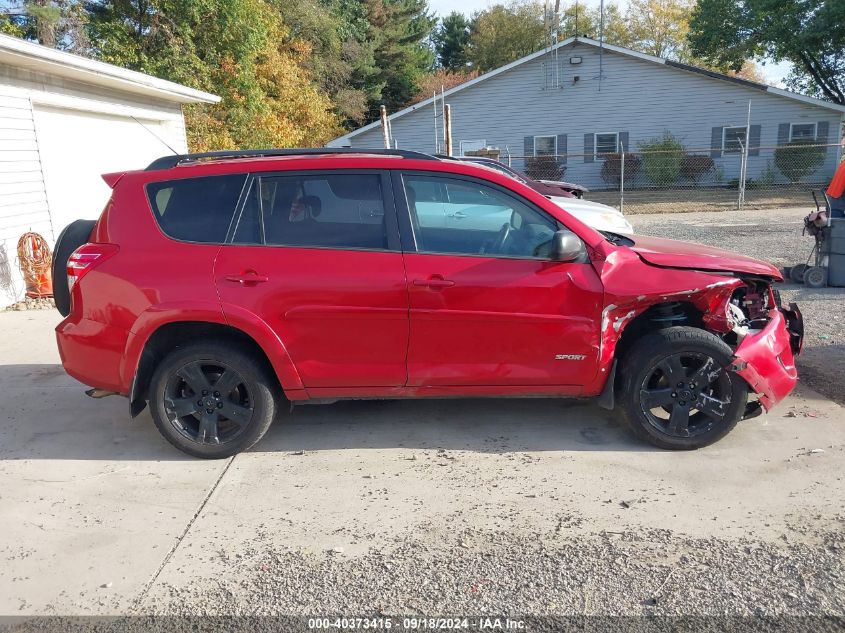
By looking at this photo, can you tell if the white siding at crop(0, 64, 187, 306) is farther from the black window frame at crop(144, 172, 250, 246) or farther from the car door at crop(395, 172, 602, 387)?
the car door at crop(395, 172, 602, 387)

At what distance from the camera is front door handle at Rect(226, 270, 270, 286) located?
4160 mm

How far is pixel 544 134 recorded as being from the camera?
2770 cm

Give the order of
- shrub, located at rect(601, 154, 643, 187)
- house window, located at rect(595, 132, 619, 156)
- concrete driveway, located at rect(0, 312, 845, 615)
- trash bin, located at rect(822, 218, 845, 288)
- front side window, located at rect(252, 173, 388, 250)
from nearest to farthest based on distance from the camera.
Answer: concrete driveway, located at rect(0, 312, 845, 615) → front side window, located at rect(252, 173, 388, 250) → trash bin, located at rect(822, 218, 845, 288) → shrub, located at rect(601, 154, 643, 187) → house window, located at rect(595, 132, 619, 156)

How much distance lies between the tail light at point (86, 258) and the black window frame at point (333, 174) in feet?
2.48

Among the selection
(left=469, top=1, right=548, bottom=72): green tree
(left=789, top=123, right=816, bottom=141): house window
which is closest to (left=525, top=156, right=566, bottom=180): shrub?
(left=789, top=123, right=816, bottom=141): house window

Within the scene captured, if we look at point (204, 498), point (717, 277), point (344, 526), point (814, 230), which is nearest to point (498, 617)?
point (344, 526)

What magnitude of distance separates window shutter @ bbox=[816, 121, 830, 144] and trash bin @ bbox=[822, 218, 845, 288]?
20135 millimetres

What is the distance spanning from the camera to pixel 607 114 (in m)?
27.1

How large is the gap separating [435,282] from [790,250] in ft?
33.5

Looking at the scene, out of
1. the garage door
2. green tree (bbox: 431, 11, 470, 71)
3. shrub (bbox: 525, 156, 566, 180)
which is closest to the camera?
the garage door

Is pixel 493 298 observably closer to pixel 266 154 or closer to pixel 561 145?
pixel 266 154

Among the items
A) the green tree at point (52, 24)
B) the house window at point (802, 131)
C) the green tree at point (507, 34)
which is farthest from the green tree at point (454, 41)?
the green tree at point (52, 24)

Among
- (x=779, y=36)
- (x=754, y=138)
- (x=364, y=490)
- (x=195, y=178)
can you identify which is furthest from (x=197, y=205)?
(x=779, y=36)

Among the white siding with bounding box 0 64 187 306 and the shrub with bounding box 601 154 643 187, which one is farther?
the shrub with bounding box 601 154 643 187
